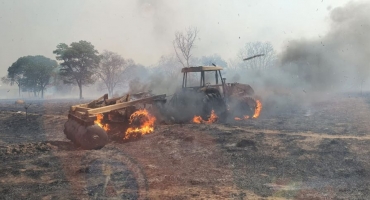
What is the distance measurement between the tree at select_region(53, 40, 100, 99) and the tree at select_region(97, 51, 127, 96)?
6434mm

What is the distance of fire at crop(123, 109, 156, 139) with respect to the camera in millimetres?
11852

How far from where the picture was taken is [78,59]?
47.6 meters

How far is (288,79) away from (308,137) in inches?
716

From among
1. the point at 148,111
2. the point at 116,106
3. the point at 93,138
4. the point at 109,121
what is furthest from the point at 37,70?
the point at 93,138

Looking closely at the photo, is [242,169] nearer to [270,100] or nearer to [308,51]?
[270,100]

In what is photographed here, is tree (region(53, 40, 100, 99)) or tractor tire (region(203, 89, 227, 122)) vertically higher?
tree (region(53, 40, 100, 99))

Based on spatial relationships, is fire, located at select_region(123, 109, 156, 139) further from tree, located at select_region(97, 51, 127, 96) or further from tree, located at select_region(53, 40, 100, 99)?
tree, located at select_region(97, 51, 127, 96)

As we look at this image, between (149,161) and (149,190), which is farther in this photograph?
(149,161)

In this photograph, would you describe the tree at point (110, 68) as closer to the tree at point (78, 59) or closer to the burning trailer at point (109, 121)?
the tree at point (78, 59)

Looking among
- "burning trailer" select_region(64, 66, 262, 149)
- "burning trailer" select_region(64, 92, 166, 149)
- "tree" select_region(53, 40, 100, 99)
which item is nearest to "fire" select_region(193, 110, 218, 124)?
"burning trailer" select_region(64, 66, 262, 149)

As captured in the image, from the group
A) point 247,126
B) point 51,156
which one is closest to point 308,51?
point 247,126

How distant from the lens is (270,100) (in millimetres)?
22688

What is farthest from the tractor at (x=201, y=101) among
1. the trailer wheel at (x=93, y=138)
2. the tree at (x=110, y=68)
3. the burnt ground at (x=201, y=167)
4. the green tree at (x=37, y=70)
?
the green tree at (x=37, y=70)

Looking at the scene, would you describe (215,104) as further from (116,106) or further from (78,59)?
(78,59)
